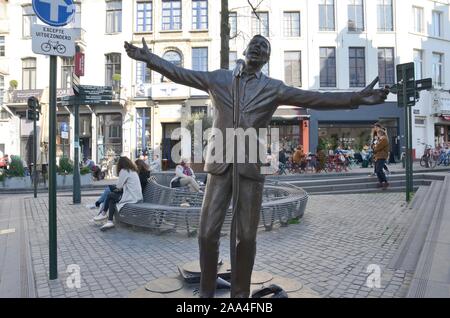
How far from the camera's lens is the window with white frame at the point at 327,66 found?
86.5 ft

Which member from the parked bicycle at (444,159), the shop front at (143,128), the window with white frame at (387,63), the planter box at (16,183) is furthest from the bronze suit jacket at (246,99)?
the window with white frame at (387,63)

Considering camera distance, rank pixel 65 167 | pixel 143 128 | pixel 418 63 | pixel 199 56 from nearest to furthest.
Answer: pixel 65 167 → pixel 143 128 → pixel 199 56 → pixel 418 63

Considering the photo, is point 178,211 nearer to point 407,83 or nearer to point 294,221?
point 294,221

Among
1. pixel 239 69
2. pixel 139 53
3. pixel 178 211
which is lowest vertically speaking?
pixel 178 211

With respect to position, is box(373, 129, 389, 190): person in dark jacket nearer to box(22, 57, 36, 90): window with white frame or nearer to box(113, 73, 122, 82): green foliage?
box(113, 73, 122, 82): green foliage

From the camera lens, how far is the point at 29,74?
92.8ft

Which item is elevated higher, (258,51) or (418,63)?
(418,63)

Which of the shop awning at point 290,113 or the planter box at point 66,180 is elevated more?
the shop awning at point 290,113

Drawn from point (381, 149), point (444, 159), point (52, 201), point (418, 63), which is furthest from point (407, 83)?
point (418, 63)

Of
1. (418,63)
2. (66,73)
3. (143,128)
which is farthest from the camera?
(418,63)

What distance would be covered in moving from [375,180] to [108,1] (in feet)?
76.7

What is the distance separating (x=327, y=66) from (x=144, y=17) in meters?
13.4

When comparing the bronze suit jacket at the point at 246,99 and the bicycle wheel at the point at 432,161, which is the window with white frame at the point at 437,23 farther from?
the bronze suit jacket at the point at 246,99

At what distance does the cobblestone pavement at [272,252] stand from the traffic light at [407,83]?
2.83m
